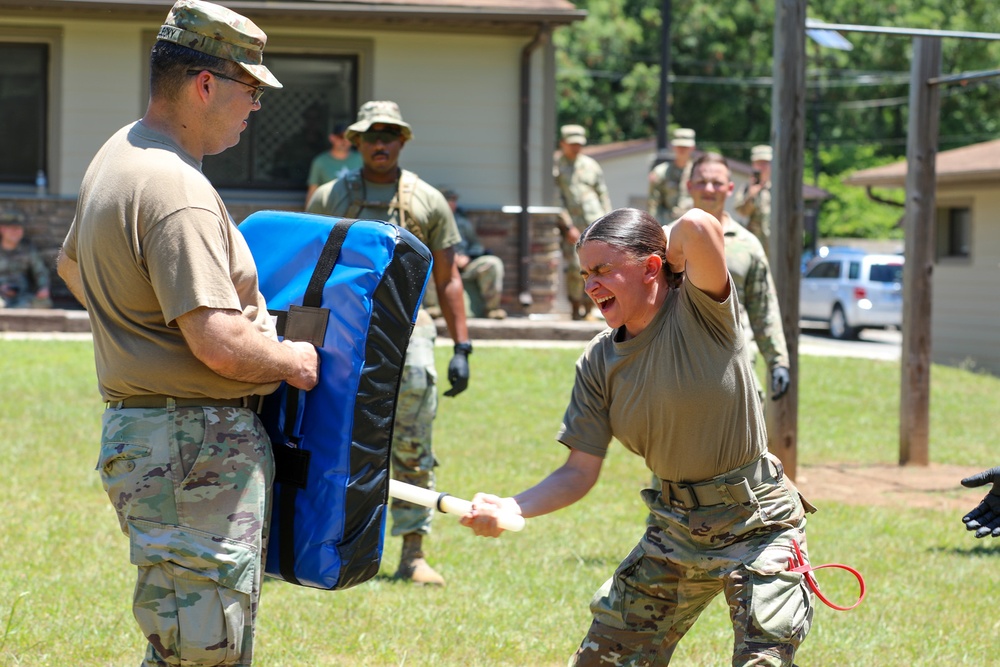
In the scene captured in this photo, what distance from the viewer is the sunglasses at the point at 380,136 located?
6.40 metres

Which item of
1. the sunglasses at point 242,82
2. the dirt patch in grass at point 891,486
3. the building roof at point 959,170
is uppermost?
the building roof at point 959,170

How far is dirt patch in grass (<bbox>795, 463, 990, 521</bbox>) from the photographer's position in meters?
9.30

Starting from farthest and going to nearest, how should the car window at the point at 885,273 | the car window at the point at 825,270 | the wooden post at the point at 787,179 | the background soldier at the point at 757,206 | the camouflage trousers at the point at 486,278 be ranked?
the car window at the point at 825,270 → the car window at the point at 885,273 → the background soldier at the point at 757,206 → the camouflage trousers at the point at 486,278 → the wooden post at the point at 787,179

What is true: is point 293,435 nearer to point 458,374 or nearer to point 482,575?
point 458,374

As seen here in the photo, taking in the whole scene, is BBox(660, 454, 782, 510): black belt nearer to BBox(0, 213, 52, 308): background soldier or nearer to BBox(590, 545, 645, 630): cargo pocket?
BBox(590, 545, 645, 630): cargo pocket

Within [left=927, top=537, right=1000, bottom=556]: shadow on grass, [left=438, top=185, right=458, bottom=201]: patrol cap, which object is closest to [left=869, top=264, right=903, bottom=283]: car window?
[left=438, top=185, right=458, bottom=201]: patrol cap

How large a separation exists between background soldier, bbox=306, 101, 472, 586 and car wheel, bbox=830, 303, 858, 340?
2236cm

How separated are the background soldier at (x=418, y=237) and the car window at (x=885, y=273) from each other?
73.9 ft

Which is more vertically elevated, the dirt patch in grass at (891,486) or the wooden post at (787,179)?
the wooden post at (787,179)

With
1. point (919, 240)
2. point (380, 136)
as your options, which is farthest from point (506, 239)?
point (380, 136)

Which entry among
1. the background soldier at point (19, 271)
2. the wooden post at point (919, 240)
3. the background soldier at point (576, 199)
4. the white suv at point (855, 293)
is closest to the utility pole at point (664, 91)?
the background soldier at point (576, 199)

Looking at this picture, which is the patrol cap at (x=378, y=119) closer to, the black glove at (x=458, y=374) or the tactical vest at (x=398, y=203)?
the tactical vest at (x=398, y=203)

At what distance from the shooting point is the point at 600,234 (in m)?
3.67

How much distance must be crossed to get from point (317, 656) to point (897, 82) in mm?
46934
